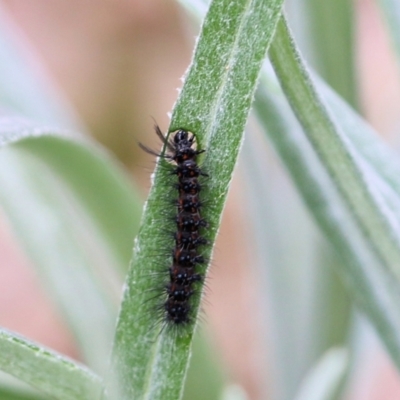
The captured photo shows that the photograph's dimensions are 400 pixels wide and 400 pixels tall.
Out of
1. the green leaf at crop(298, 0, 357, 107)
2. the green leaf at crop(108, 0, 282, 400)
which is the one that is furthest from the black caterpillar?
the green leaf at crop(298, 0, 357, 107)

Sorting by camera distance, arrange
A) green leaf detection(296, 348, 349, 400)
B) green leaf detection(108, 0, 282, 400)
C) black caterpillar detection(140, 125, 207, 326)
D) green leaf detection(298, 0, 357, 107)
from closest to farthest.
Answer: green leaf detection(108, 0, 282, 400) < black caterpillar detection(140, 125, 207, 326) < green leaf detection(296, 348, 349, 400) < green leaf detection(298, 0, 357, 107)

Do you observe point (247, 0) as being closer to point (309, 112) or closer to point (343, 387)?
point (309, 112)

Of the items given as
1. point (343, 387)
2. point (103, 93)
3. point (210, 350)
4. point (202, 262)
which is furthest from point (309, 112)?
point (103, 93)

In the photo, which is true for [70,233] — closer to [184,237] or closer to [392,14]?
[184,237]

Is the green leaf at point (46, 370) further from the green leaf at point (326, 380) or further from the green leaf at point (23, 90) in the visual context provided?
the green leaf at point (23, 90)

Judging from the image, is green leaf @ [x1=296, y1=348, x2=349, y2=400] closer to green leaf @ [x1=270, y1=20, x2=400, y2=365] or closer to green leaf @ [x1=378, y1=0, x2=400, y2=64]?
green leaf @ [x1=270, y1=20, x2=400, y2=365]

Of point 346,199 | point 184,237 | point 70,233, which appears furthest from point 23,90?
point 346,199
